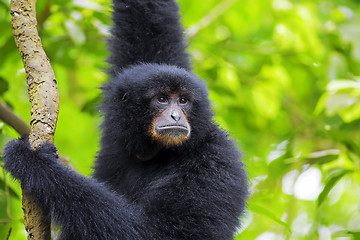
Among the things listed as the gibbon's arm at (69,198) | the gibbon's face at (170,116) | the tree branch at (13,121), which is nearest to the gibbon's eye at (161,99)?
the gibbon's face at (170,116)

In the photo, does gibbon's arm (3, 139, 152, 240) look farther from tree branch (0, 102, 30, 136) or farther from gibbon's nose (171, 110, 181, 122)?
gibbon's nose (171, 110, 181, 122)

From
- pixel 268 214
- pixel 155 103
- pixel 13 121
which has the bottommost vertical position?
pixel 268 214

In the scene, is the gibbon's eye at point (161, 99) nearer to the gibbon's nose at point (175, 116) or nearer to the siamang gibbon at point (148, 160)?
the siamang gibbon at point (148, 160)

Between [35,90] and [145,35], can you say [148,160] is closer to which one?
[145,35]

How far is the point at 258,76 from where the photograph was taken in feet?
26.2

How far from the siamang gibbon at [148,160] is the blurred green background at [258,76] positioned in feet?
2.15

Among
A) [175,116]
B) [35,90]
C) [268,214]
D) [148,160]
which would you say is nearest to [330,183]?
[268,214]

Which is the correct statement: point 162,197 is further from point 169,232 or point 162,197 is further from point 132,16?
point 132,16

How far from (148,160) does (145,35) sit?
1416 mm

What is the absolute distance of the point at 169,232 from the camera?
4.45 meters

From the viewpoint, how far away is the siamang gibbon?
4.13 m

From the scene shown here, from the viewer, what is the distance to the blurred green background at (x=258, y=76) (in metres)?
6.16

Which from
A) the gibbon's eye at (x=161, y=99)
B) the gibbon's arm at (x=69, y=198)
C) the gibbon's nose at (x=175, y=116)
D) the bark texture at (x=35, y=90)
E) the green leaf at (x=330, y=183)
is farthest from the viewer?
the gibbon's eye at (x=161, y=99)

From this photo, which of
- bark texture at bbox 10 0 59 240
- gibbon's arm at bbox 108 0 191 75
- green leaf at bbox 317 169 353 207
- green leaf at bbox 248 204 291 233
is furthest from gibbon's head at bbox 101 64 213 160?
bark texture at bbox 10 0 59 240
